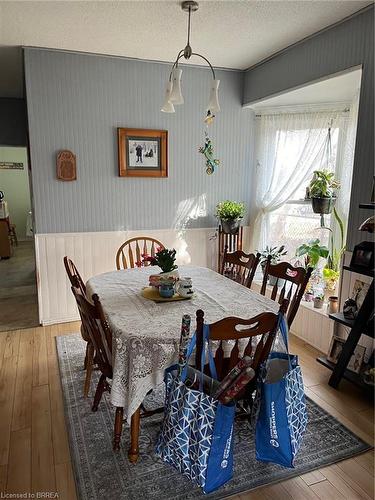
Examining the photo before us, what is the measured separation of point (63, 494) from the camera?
5.40ft

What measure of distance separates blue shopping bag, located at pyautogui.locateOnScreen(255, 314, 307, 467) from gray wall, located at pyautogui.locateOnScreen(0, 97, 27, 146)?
16.3ft

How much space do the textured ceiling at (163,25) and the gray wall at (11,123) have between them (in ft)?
7.82

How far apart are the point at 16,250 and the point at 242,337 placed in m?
7.07

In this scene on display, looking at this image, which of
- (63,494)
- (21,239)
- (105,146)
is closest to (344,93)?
(105,146)

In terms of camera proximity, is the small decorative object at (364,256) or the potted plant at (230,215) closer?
the small decorative object at (364,256)

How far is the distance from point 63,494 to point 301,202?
3.17 metres

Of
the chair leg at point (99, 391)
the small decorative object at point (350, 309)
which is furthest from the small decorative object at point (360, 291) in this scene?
the chair leg at point (99, 391)

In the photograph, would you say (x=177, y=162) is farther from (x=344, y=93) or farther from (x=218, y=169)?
(x=344, y=93)

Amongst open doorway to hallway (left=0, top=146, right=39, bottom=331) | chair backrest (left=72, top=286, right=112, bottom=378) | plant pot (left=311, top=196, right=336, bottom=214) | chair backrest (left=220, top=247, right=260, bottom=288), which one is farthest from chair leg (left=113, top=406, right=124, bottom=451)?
plant pot (left=311, top=196, right=336, bottom=214)

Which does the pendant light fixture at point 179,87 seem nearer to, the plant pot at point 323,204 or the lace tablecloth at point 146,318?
the lace tablecloth at point 146,318

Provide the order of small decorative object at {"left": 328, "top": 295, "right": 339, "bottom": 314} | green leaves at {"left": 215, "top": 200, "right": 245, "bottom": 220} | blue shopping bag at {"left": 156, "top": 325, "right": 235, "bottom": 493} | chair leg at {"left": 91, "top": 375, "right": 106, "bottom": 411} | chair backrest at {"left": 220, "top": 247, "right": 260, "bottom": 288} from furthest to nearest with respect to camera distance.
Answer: green leaves at {"left": 215, "top": 200, "right": 245, "bottom": 220}, small decorative object at {"left": 328, "top": 295, "right": 339, "bottom": 314}, chair backrest at {"left": 220, "top": 247, "right": 260, "bottom": 288}, chair leg at {"left": 91, "top": 375, "right": 106, "bottom": 411}, blue shopping bag at {"left": 156, "top": 325, "right": 235, "bottom": 493}

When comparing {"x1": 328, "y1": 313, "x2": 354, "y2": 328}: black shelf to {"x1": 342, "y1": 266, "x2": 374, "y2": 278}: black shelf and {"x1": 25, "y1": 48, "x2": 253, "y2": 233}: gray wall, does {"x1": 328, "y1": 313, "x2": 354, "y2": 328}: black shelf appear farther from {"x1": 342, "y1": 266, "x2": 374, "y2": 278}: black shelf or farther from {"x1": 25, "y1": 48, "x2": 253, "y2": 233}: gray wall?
{"x1": 25, "y1": 48, "x2": 253, "y2": 233}: gray wall

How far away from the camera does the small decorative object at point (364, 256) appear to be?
7.60 feet

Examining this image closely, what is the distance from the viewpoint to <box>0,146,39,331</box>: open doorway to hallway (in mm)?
3852
